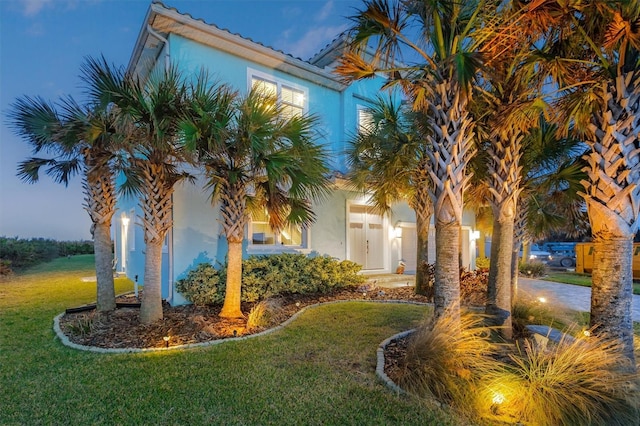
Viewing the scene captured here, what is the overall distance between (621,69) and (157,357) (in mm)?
8257

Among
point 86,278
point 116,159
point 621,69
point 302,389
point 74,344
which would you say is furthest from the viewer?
point 86,278

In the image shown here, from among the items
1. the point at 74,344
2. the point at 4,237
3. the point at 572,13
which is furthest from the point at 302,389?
the point at 4,237

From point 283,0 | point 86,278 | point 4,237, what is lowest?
point 86,278

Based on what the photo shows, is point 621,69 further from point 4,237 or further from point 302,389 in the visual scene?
point 4,237

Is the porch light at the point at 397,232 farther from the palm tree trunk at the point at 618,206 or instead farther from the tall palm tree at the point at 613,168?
the palm tree trunk at the point at 618,206

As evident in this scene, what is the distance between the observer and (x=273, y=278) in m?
9.04

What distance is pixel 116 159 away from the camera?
792cm

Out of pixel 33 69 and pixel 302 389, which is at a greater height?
pixel 33 69

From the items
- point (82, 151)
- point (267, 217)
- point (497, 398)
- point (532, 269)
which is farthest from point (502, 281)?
point (532, 269)

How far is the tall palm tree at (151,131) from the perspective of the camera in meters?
5.74

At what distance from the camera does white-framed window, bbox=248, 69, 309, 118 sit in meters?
10.4

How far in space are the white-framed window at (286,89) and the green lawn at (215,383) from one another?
7327 mm

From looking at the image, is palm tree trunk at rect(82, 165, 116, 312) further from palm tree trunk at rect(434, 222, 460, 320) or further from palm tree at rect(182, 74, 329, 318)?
palm tree trunk at rect(434, 222, 460, 320)

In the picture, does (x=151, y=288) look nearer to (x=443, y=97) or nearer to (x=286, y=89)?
(x=443, y=97)
